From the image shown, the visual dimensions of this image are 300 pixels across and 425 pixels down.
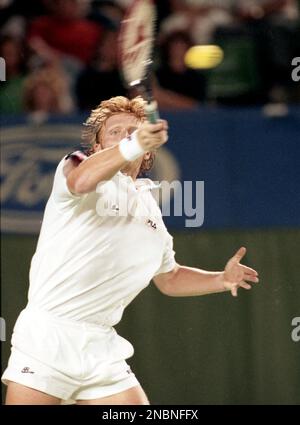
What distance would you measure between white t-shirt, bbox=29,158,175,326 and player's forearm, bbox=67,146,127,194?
19 centimetres

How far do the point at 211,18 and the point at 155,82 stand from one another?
0.74m

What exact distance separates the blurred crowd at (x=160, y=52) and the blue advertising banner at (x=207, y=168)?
320 mm

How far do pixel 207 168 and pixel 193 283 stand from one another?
1.59 m

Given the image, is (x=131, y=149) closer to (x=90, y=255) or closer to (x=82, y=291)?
(x=90, y=255)

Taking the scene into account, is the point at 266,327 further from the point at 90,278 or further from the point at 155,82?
the point at 90,278

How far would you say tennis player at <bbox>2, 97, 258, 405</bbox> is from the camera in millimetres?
4008

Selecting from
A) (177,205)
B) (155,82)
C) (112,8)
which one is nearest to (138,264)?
(177,205)

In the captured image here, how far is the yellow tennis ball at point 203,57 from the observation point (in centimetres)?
664

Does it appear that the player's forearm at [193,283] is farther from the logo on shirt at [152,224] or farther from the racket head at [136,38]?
the racket head at [136,38]
